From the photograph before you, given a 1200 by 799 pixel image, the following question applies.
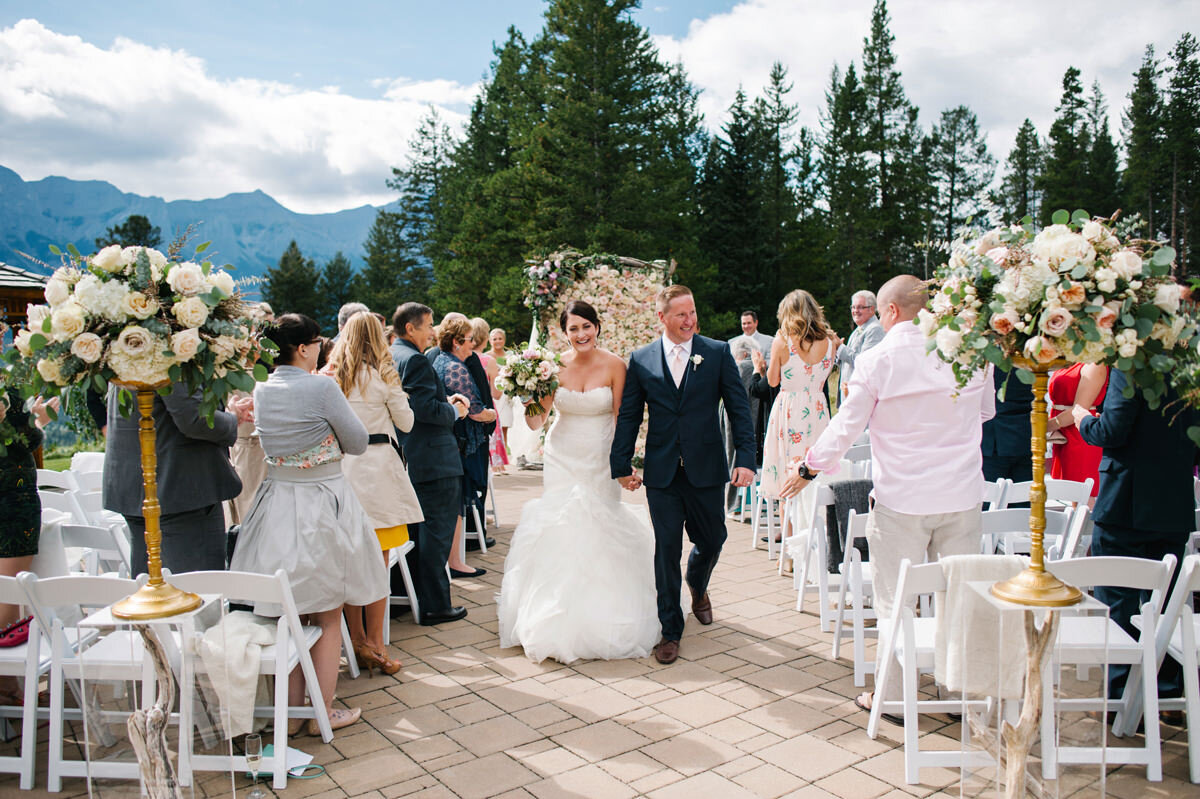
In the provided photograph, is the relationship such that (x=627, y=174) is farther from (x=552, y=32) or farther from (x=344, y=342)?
(x=344, y=342)

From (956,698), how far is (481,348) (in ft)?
18.7

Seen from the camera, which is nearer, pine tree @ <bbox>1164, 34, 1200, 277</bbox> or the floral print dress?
the floral print dress

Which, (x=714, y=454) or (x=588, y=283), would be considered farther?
(x=588, y=283)

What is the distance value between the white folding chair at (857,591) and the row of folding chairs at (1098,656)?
0.42 m

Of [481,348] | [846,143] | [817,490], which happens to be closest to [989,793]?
[817,490]

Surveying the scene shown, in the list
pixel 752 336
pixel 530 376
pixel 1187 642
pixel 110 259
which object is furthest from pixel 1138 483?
pixel 752 336

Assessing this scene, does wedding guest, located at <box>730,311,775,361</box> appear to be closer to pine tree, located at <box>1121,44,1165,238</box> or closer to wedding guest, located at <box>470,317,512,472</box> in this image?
wedding guest, located at <box>470,317,512,472</box>

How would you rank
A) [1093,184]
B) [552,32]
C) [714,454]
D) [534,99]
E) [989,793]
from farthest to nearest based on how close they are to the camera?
[1093,184], [534,99], [552,32], [714,454], [989,793]

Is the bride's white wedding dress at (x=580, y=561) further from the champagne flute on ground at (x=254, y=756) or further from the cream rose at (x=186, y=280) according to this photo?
the cream rose at (x=186, y=280)

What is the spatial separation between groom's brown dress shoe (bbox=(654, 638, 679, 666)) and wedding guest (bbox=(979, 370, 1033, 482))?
9.73 feet

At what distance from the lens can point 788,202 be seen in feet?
116

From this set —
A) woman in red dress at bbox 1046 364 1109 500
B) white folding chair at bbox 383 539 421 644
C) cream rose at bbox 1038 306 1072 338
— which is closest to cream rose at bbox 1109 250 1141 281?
cream rose at bbox 1038 306 1072 338

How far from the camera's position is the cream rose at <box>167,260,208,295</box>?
273 centimetres

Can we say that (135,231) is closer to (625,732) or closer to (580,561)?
(580,561)
